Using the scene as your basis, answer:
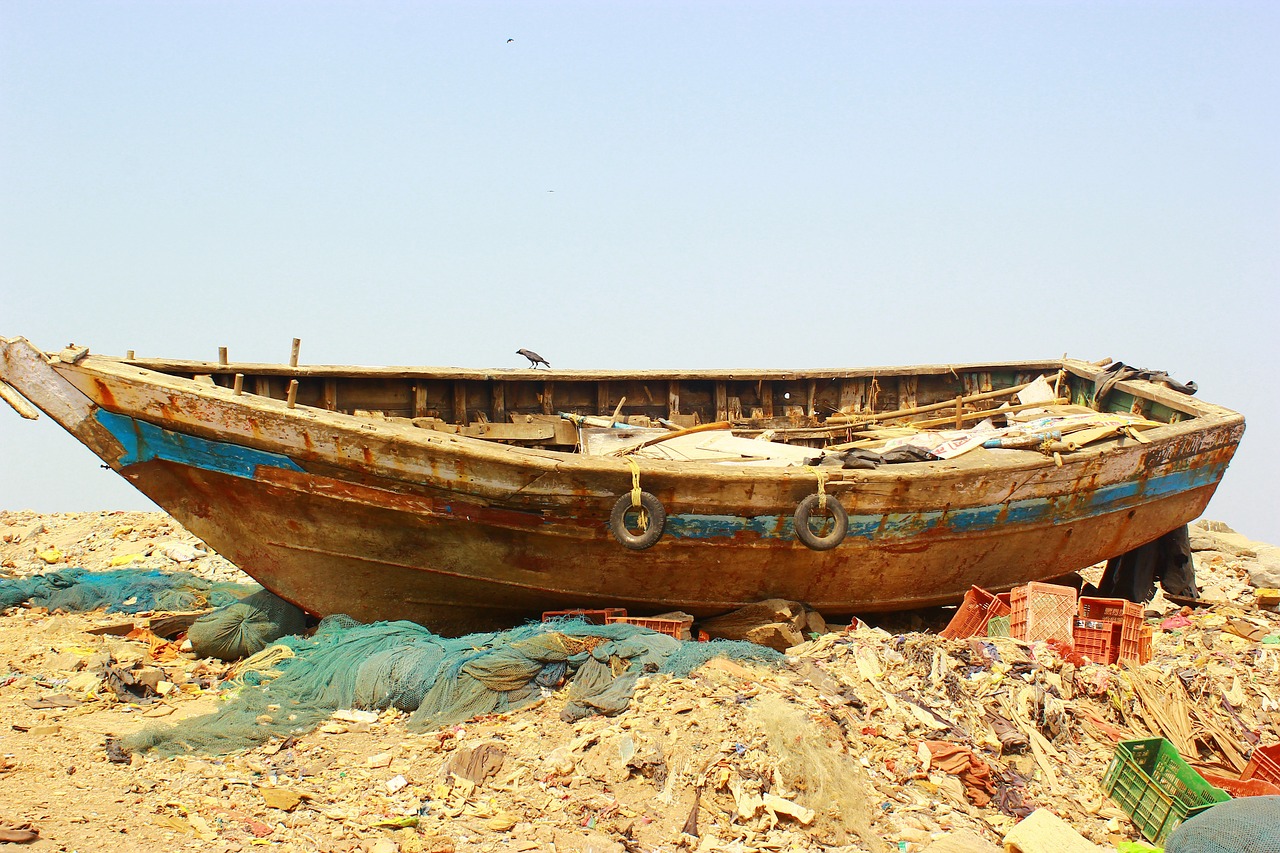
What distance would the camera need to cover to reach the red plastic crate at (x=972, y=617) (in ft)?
24.6

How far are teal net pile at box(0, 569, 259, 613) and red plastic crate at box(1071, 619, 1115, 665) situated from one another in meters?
5.97

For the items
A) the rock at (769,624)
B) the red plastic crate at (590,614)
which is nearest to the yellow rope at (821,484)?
the rock at (769,624)

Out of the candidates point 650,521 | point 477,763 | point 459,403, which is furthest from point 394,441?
point 459,403

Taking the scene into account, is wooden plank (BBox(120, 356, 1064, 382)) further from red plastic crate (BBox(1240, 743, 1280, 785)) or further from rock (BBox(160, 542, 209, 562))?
red plastic crate (BBox(1240, 743, 1280, 785))

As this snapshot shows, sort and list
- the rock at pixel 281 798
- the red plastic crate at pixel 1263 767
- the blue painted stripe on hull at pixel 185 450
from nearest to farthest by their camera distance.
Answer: the rock at pixel 281 798
the red plastic crate at pixel 1263 767
the blue painted stripe on hull at pixel 185 450

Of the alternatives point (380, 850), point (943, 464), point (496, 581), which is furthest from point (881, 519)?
point (380, 850)

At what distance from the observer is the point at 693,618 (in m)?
7.35

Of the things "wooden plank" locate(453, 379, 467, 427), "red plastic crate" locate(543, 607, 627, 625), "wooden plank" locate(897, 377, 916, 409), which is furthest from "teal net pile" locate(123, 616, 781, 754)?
"wooden plank" locate(897, 377, 916, 409)

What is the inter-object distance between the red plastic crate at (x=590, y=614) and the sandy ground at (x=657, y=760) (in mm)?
1249

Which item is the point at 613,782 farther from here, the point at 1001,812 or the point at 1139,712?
the point at 1139,712

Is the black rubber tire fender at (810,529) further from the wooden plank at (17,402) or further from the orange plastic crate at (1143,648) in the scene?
the wooden plank at (17,402)

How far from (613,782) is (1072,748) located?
2.54m

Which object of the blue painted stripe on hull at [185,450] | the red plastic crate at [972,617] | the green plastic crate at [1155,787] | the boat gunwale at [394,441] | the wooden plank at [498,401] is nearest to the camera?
the green plastic crate at [1155,787]

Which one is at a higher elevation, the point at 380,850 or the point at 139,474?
the point at 139,474
